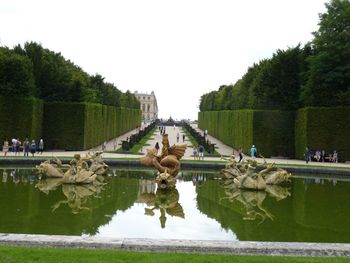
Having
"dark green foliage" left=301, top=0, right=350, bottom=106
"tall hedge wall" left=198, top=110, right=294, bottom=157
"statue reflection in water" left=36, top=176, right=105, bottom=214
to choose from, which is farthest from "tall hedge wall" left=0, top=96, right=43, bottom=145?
"dark green foliage" left=301, top=0, right=350, bottom=106

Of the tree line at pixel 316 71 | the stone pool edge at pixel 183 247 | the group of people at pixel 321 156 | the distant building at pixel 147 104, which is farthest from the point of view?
the distant building at pixel 147 104

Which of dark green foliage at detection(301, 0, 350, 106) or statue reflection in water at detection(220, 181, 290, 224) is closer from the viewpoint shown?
statue reflection in water at detection(220, 181, 290, 224)

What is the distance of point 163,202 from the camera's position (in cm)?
A: 1441

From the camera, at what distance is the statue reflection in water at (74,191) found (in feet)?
42.2

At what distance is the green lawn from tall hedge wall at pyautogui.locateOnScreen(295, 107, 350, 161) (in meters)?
24.4

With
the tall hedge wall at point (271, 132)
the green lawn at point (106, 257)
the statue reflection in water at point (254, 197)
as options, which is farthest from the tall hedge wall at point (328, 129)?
the green lawn at point (106, 257)

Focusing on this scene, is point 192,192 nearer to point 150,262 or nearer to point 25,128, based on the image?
point 150,262

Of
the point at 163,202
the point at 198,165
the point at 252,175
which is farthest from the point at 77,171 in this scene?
the point at 198,165

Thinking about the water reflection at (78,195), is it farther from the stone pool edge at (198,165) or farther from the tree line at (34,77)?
the tree line at (34,77)

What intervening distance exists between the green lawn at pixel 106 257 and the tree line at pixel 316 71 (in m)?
26.4

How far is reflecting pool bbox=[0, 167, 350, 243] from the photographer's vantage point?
33.7 feet

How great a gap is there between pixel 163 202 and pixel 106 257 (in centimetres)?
744

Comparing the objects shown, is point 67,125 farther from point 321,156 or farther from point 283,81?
point 321,156

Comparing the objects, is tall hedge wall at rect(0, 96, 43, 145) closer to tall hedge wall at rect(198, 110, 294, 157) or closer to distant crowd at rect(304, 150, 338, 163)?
tall hedge wall at rect(198, 110, 294, 157)
